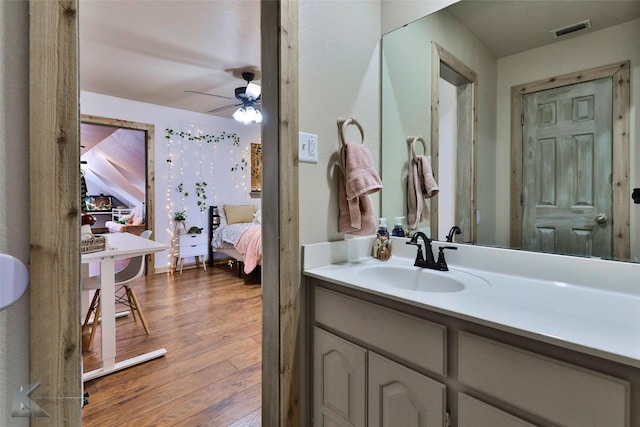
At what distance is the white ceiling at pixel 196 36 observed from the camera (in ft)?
3.89

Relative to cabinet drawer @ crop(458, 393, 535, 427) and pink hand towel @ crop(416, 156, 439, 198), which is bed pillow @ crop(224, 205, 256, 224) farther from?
cabinet drawer @ crop(458, 393, 535, 427)

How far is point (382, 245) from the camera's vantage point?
59.4 inches

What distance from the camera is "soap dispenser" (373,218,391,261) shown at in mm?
1502

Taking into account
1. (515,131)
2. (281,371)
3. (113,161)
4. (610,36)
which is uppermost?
(113,161)

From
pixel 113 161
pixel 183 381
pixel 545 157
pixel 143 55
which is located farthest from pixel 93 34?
pixel 113 161

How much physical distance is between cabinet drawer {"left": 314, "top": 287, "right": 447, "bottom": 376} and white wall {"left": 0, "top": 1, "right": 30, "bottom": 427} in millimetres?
852

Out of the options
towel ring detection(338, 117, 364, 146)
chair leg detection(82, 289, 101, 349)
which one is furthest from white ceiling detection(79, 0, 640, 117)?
chair leg detection(82, 289, 101, 349)

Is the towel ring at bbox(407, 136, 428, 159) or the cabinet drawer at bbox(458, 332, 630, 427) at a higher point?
the towel ring at bbox(407, 136, 428, 159)

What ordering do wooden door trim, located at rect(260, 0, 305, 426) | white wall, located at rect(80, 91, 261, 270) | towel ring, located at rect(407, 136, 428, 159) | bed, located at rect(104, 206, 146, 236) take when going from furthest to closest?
1. bed, located at rect(104, 206, 146, 236)
2. white wall, located at rect(80, 91, 261, 270)
3. towel ring, located at rect(407, 136, 428, 159)
4. wooden door trim, located at rect(260, 0, 305, 426)

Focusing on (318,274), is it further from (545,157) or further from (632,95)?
(632,95)

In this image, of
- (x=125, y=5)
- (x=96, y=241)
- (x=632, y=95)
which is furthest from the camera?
(x=125, y=5)

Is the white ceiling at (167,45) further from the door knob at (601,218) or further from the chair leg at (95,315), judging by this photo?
the door knob at (601,218)

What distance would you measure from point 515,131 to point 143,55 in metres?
3.23

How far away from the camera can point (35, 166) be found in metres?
0.50
